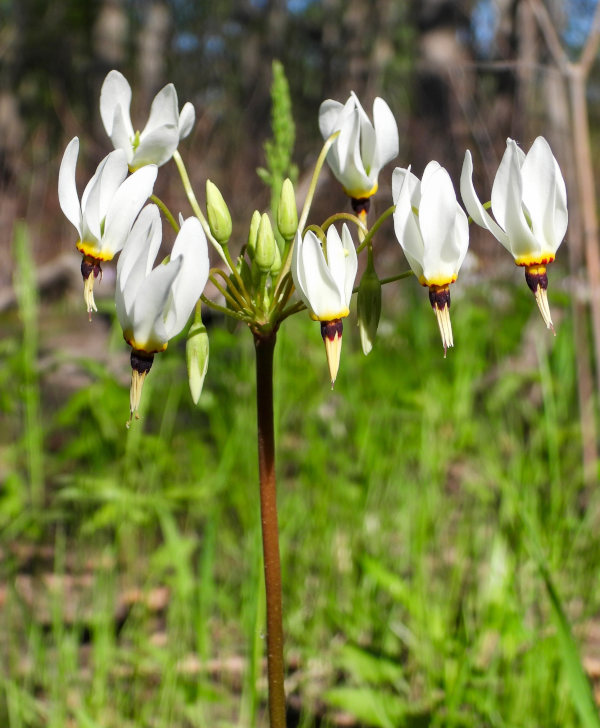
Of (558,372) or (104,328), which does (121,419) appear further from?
(104,328)

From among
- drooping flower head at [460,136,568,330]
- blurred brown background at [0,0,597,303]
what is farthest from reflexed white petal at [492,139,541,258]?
blurred brown background at [0,0,597,303]

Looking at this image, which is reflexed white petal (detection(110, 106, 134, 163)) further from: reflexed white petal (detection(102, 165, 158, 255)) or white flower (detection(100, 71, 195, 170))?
reflexed white petal (detection(102, 165, 158, 255))

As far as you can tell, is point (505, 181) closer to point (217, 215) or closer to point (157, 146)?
point (217, 215)

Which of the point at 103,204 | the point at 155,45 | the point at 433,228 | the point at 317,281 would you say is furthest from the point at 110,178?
the point at 155,45

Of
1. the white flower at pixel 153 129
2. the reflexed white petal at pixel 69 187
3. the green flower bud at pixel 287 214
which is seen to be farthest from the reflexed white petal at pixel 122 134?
the green flower bud at pixel 287 214

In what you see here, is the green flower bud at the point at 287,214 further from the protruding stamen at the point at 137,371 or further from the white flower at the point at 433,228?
the protruding stamen at the point at 137,371

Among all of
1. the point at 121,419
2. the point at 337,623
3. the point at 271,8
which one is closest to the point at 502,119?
the point at 121,419
